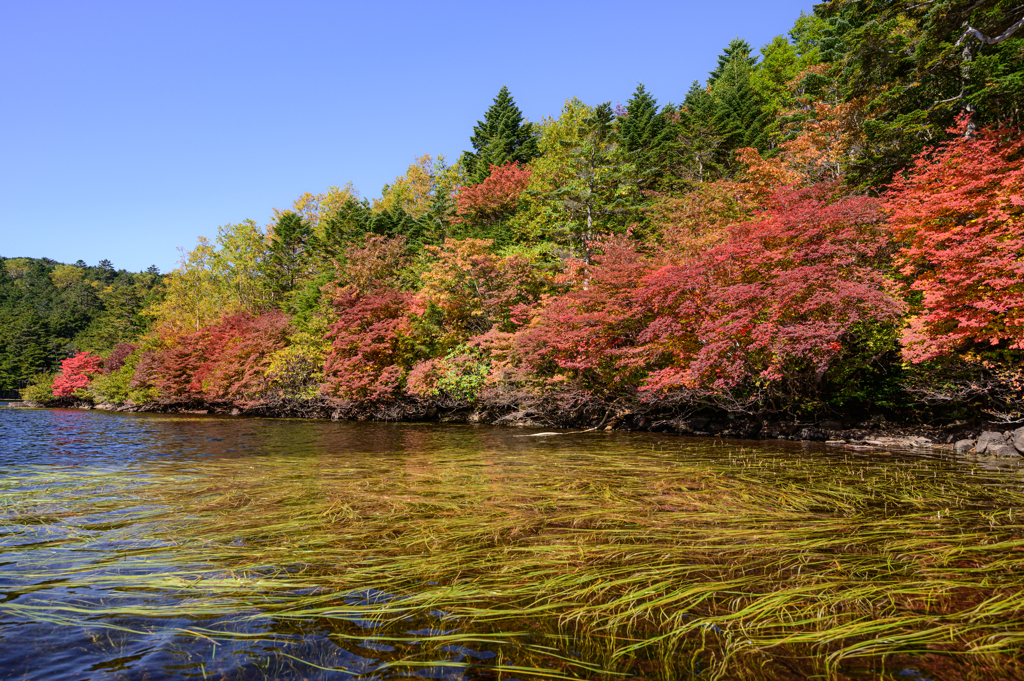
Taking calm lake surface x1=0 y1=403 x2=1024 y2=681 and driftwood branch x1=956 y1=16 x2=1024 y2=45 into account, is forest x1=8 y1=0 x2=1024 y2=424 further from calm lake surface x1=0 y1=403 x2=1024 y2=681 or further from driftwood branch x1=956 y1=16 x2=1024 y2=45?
calm lake surface x1=0 y1=403 x2=1024 y2=681

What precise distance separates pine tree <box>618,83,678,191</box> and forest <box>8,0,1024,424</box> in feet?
0.96

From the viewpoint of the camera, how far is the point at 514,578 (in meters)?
3.45

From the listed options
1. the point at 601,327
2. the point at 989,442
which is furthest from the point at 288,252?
the point at 989,442

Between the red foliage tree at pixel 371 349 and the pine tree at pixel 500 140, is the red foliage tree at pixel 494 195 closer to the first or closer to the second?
the pine tree at pixel 500 140

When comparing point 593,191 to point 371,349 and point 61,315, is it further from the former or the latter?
point 61,315

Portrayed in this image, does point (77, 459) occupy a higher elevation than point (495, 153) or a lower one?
lower

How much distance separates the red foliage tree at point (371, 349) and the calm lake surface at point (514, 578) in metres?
17.0

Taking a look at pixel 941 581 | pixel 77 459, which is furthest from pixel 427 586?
pixel 77 459

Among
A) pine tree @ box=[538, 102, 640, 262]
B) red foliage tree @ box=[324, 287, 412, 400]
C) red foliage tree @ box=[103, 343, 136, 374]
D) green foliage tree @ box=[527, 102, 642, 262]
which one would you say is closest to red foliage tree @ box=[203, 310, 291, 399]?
red foliage tree @ box=[324, 287, 412, 400]

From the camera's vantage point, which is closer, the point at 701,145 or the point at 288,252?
the point at 701,145

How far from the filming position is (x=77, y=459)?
10.0 metres

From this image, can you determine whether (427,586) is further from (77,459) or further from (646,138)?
(646,138)

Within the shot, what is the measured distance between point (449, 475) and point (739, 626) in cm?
563

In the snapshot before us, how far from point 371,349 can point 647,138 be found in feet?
90.5
